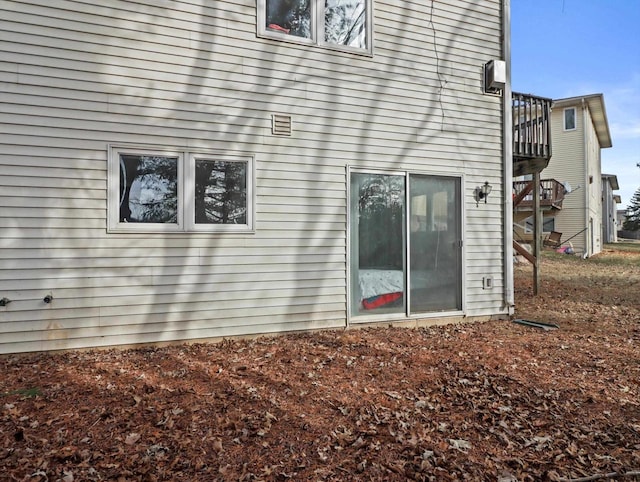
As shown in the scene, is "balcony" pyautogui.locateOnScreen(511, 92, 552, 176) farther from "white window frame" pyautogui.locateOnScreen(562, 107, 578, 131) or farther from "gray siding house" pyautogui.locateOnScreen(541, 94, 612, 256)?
"white window frame" pyautogui.locateOnScreen(562, 107, 578, 131)

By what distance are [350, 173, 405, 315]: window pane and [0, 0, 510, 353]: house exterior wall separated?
20 centimetres

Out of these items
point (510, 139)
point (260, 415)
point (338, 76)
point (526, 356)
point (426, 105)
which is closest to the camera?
point (260, 415)

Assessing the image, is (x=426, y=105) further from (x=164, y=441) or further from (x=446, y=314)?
(x=164, y=441)

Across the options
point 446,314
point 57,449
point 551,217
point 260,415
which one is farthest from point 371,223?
point 551,217

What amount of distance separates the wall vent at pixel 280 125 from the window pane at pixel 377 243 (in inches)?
42.5

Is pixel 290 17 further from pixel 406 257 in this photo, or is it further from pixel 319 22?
pixel 406 257

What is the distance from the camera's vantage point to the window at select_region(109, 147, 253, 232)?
4.48m

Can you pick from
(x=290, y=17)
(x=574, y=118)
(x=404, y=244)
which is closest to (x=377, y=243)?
(x=404, y=244)

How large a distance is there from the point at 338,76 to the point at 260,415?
4.28m

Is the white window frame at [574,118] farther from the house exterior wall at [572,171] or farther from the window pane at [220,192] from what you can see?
the window pane at [220,192]

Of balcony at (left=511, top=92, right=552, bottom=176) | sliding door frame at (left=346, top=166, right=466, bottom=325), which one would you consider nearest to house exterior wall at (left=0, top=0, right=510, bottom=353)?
sliding door frame at (left=346, top=166, right=466, bottom=325)

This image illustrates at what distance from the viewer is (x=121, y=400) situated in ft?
10.4

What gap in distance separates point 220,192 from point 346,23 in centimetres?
290

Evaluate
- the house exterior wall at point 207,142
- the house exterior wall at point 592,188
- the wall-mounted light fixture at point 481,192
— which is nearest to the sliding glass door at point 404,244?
the house exterior wall at point 207,142
